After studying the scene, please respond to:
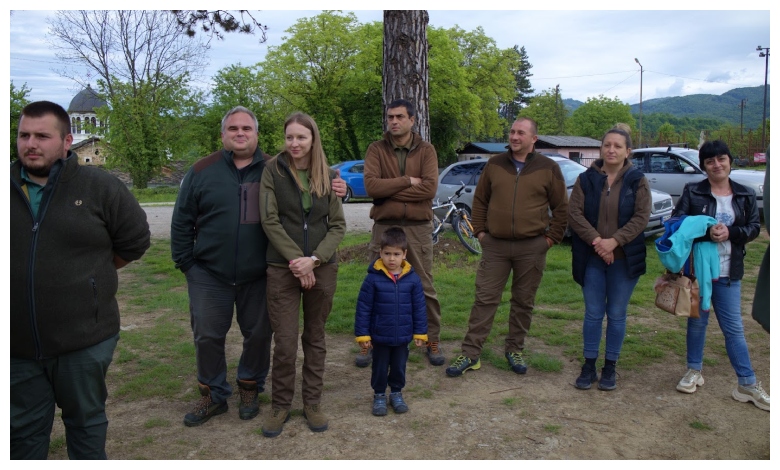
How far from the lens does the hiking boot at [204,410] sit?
4051mm

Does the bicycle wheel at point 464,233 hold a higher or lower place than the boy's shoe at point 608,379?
higher

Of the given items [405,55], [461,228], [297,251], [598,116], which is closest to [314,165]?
[297,251]

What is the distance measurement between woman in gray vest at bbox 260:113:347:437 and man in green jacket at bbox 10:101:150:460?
3.19 feet

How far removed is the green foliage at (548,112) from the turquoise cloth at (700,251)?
73.5 m

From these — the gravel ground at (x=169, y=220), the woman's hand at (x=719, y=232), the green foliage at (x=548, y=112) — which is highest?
the green foliage at (x=548, y=112)

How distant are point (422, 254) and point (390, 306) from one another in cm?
132

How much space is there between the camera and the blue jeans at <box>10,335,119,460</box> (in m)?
2.94

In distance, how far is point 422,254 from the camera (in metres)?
5.31

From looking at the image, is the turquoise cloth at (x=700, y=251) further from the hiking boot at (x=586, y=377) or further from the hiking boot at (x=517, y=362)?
the hiking boot at (x=517, y=362)

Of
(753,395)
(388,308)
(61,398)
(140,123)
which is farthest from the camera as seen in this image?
(140,123)

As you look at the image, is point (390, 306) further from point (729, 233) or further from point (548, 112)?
point (548, 112)

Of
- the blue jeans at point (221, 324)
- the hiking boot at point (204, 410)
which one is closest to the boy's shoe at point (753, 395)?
the blue jeans at point (221, 324)

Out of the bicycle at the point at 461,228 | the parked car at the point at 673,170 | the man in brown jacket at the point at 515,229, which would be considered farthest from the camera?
the parked car at the point at 673,170

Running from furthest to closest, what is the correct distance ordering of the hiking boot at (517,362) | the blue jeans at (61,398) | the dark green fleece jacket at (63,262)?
the hiking boot at (517,362) → the blue jeans at (61,398) → the dark green fleece jacket at (63,262)
